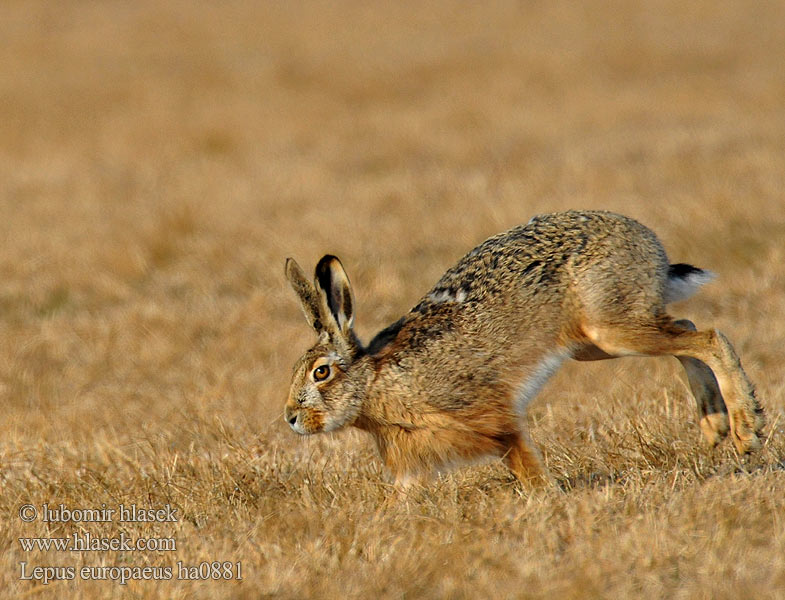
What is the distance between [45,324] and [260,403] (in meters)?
2.76

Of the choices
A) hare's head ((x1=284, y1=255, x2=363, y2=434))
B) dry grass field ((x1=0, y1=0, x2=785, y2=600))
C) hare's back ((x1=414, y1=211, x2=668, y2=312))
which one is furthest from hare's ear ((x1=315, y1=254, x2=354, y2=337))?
dry grass field ((x1=0, y1=0, x2=785, y2=600))

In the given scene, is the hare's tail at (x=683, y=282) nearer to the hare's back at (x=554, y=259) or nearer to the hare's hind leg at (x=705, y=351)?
the hare's back at (x=554, y=259)

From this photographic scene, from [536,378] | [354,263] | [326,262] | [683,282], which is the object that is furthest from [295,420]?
[354,263]

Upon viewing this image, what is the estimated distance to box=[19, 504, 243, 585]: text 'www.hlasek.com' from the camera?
3.84 metres

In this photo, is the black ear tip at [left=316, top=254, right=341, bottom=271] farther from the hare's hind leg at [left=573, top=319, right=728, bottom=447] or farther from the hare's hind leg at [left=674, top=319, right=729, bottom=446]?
the hare's hind leg at [left=674, top=319, right=729, bottom=446]

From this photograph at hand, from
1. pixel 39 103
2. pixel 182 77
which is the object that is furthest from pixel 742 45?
Answer: pixel 39 103

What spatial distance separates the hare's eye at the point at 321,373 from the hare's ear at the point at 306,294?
0.18m

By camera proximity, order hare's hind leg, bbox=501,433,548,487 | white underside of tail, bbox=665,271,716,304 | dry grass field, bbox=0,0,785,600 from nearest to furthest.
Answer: dry grass field, bbox=0,0,785,600 < hare's hind leg, bbox=501,433,548,487 < white underside of tail, bbox=665,271,716,304

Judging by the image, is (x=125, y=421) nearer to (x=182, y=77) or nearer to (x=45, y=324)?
(x=45, y=324)

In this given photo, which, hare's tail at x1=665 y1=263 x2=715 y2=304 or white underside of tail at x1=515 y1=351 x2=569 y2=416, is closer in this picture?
white underside of tail at x1=515 y1=351 x2=569 y2=416

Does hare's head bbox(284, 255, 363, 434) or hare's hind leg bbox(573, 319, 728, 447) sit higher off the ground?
hare's head bbox(284, 255, 363, 434)

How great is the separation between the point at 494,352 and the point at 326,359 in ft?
2.35

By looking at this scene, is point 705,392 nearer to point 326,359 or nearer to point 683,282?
point 683,282

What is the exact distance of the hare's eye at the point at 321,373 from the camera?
4.71 metres
